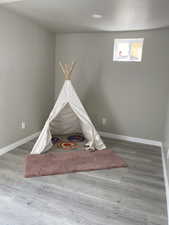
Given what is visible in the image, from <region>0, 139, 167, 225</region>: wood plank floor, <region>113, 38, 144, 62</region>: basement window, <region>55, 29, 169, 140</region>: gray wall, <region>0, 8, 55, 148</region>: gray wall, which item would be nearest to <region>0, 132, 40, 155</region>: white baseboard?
<region>0, 8, 55, 148</region>: gray wall

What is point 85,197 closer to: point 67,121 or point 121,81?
point 67,121

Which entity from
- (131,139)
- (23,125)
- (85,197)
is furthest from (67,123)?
(85,197)

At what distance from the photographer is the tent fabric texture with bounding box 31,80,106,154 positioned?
316 cm

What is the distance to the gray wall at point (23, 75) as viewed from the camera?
2.97 m

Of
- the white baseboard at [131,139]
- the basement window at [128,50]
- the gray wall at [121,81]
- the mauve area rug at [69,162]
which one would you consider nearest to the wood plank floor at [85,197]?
the mauve area rug at [69,162]

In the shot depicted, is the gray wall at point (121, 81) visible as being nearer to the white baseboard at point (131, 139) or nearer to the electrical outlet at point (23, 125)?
the white baseboard at point (131, 139)

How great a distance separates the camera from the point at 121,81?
395 cm

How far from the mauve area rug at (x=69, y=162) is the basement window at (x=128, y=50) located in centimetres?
204

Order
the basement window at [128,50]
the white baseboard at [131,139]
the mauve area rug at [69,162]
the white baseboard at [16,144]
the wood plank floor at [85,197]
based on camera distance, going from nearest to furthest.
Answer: the wood plank floor at [85,197] < the mauve area rug at [69,162] < the white baseboard at [16,144] < the basement window at [128,50] < the white baseboard at [131,139]

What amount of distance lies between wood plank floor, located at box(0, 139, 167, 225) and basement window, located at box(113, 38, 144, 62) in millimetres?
2204

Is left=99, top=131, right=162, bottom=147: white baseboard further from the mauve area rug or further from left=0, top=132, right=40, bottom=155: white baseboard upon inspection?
left=0, top=132, right=40, bottom=155: white baseboard

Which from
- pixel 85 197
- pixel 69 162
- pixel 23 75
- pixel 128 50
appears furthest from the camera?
pixel 128 50

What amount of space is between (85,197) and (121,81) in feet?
8.58

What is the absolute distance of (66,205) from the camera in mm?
1989
